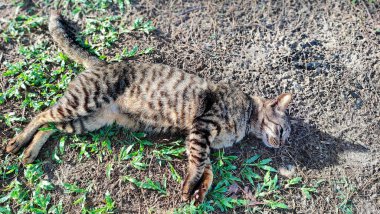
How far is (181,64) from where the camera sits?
485 centimetres

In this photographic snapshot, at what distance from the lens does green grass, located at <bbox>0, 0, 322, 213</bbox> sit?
400cm

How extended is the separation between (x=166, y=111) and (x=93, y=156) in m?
1.00

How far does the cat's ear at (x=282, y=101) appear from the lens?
4324 millimetres

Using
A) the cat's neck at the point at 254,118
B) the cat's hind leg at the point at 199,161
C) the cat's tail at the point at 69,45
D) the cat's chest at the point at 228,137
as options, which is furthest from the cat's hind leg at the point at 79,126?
the cat's neck at the point at 254,118

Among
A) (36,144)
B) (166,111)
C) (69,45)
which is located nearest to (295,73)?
(166,111)

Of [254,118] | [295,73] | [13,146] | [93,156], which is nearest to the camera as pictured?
[13,146]

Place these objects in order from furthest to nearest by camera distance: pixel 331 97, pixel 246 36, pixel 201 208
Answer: pixel 246 36, pixel 331 97, pixel 201 208

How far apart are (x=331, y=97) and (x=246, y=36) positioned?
1.39 m

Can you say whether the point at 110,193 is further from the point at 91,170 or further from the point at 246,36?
the point at 246,36

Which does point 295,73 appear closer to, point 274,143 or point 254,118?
point 254,118

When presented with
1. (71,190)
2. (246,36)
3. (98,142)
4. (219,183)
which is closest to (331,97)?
(246,36)

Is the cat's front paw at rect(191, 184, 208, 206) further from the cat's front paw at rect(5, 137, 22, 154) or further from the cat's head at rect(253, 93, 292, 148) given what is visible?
the cat's front paw at rect(5, 137, 22, 154)

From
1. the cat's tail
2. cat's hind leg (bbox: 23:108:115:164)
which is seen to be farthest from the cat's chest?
the cat's tail

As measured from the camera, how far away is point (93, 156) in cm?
426
